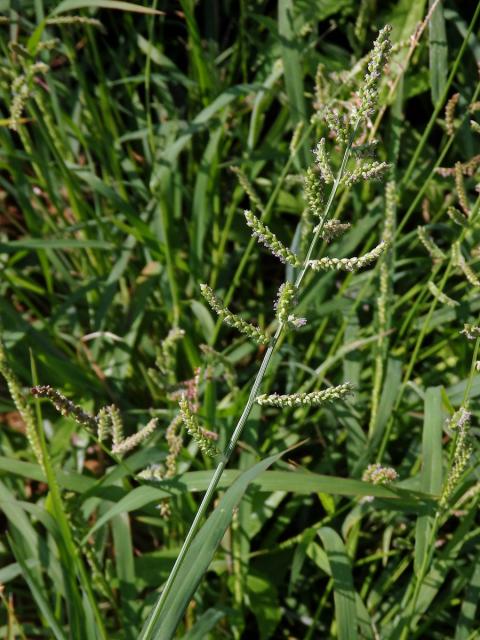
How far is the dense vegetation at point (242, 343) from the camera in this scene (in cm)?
168

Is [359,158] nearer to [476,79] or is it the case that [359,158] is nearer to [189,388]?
[189,388]

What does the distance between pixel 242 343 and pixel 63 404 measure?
1083 mm

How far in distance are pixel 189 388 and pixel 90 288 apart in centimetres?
70

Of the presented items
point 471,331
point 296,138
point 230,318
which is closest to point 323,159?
point 230,318

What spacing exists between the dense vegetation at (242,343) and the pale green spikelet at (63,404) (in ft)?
0.15

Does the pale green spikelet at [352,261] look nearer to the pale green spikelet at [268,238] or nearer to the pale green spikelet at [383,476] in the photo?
the pale green spikelet at [268,238]

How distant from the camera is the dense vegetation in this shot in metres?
1.68

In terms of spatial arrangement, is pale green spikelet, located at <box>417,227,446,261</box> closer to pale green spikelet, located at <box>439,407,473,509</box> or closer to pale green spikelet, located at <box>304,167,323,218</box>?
pale green spikelet, located at <box>439,407,473,509</box>

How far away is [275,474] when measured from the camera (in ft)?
4.92

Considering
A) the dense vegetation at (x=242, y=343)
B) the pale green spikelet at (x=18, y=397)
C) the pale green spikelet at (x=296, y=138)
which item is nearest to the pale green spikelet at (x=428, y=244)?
the dense vegetation at (x=242, y=343)

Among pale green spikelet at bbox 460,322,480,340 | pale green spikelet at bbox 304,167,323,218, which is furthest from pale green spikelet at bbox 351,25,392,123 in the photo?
pale green spikelet at bbox 460,322,480,340

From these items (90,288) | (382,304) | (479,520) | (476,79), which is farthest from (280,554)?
(476,79)

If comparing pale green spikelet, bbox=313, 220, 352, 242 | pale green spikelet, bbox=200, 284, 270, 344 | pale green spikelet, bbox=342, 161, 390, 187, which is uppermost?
pale green spikelet, bbox=342, 161, 390, 187

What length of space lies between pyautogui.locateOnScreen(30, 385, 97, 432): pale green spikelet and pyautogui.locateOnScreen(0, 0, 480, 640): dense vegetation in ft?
0.15
